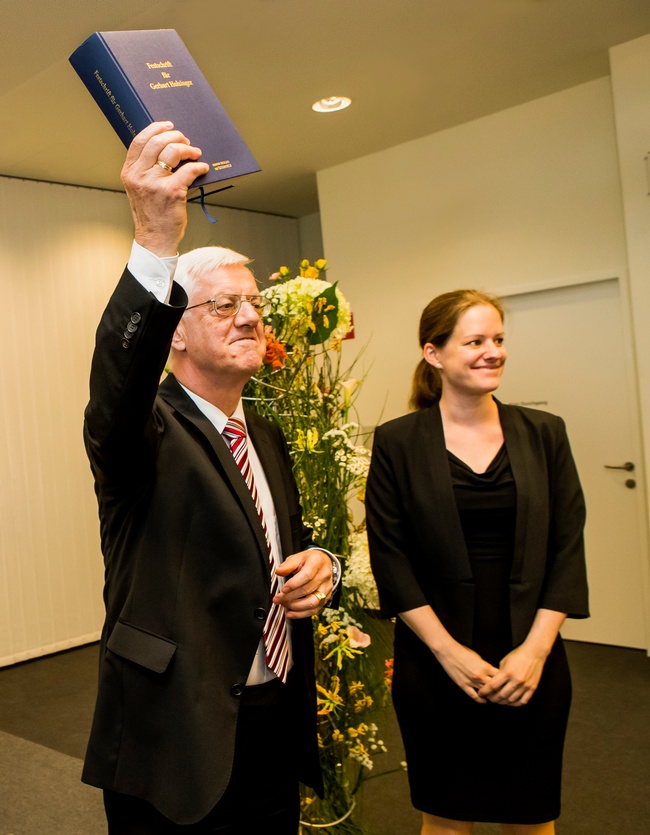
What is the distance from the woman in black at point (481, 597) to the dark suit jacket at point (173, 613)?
0.64 m

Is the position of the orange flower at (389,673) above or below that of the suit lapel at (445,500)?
below

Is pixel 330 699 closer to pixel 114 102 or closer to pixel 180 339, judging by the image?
pixel 180 339

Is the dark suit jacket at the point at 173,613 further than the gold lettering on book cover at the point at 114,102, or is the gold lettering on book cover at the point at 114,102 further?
the dark suit jacket at the point at 173,613

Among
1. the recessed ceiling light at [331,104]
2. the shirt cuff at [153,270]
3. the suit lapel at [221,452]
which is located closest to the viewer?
the shirt cuff at [153,270]

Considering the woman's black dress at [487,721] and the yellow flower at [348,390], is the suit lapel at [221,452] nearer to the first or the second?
the woman's black dress at [487,721]

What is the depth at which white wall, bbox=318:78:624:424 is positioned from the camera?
452 centimetres

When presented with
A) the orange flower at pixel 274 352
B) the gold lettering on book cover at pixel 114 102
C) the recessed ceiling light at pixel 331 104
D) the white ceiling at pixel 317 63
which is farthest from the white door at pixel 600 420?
the gold lettering on book cover at pixel 114 102

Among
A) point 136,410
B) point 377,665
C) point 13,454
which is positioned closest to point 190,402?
point 136,410

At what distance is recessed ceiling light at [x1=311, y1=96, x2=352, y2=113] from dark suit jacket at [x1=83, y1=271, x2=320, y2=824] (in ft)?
11.6

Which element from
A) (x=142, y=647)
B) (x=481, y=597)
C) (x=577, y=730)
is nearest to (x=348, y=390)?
(x=481, y=597)

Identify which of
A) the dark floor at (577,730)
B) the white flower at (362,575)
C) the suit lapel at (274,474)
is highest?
the suit lapel at (274,474)

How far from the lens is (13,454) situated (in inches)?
198

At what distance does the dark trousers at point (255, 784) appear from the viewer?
4.24 feet

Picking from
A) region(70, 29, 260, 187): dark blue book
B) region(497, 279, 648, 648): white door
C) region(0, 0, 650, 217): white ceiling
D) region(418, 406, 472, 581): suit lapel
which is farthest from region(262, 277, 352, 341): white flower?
region(497, 279, 648, 648): white door
